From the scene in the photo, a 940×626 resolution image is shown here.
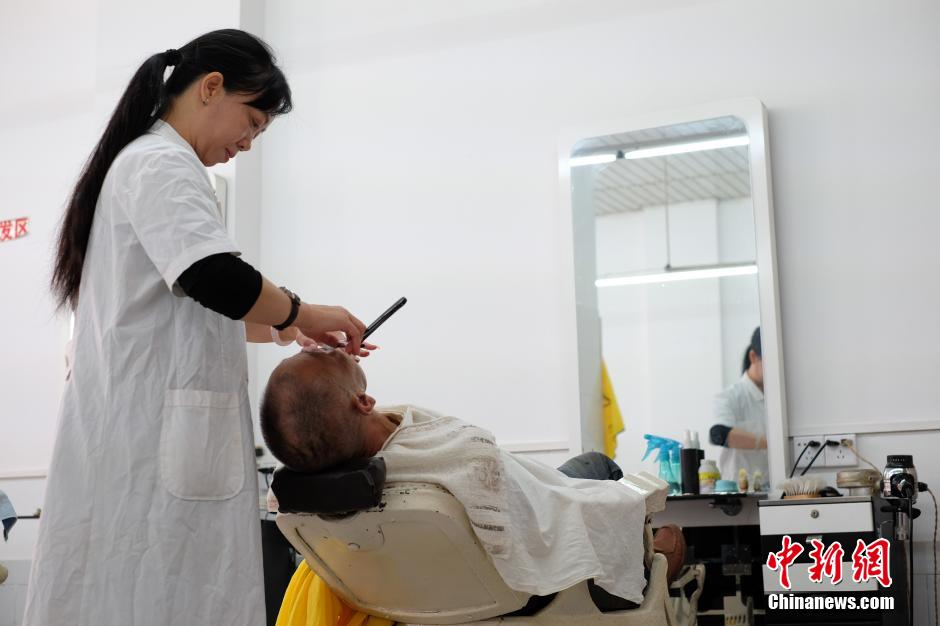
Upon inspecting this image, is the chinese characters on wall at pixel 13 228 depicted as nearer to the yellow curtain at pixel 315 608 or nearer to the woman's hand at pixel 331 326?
the yellow curtain at pixel 315 608

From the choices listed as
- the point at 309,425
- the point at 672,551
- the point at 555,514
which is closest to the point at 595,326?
the point at 672,551

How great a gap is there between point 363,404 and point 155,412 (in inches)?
15.1

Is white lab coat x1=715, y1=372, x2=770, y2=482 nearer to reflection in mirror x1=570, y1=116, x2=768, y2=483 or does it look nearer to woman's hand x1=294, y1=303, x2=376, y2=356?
reflection in mirror x1=570, y1=116, x2=768, y2=483

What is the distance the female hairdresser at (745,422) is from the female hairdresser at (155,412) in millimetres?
2180

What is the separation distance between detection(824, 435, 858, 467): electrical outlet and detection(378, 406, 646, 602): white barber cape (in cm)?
157

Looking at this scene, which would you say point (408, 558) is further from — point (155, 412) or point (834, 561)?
point (834, 561)

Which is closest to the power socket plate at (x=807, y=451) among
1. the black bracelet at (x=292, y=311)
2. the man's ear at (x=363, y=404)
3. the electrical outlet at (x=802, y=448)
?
the electrical outlet at (x=802, y=448)

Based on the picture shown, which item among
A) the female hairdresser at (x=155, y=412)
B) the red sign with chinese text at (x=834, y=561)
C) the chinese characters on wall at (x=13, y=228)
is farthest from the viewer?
the chinese characters on wall at (x=13, y=228)

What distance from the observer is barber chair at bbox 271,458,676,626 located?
5.50 ft

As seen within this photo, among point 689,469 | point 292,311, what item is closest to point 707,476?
point 689,469

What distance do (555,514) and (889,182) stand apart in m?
2.16

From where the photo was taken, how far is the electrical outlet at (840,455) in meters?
3.34

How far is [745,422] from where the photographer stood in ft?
11.4

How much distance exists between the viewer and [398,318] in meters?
4.18
